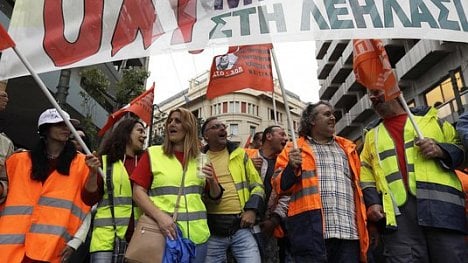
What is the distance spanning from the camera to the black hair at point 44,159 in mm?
2920

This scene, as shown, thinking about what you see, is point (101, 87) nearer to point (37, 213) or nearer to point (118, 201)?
point (118, 201)

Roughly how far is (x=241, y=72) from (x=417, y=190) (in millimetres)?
2293

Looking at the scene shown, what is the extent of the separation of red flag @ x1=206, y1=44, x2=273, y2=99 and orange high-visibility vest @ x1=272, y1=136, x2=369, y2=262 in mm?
1184

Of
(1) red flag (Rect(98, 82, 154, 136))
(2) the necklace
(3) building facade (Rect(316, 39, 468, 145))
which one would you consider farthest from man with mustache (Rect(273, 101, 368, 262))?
(3) building facade (Rect(316, 39, 468, 145))

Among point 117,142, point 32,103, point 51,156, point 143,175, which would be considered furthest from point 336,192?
point 32,103

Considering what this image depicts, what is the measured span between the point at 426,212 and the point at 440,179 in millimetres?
284

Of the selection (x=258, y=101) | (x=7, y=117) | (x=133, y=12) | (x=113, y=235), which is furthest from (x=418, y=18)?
(x=258, y=101)

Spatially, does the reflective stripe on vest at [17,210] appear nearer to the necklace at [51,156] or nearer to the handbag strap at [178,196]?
the necklace at [51,156]

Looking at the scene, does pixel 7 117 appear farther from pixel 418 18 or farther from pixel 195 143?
pixel 418 18

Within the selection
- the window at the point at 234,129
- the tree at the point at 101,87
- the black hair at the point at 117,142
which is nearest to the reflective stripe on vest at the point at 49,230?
the black hair at the point at 117,142

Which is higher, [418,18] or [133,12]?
[133,12]

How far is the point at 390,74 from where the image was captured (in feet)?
10.5

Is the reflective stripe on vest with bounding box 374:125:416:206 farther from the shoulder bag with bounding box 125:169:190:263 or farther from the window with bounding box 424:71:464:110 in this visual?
the window with bounding box 424:71:464:110

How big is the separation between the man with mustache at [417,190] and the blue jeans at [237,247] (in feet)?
3.35
